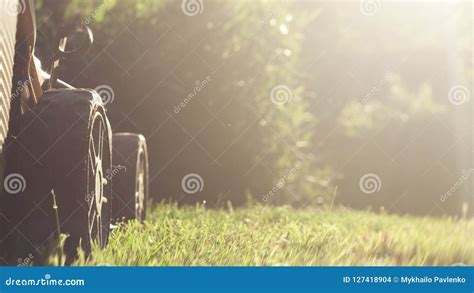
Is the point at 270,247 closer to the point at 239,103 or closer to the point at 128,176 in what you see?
the point at 128,176

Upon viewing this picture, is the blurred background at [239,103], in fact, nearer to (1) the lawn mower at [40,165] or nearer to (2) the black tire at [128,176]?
(2) the black tire at [128,176]

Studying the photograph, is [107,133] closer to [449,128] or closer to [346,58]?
[449,128]

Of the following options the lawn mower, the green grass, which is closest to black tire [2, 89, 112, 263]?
the lawn mower

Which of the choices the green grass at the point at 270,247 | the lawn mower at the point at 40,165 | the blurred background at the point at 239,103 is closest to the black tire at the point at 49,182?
the lawn mower at the point at 40,165

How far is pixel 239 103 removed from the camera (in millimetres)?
7738

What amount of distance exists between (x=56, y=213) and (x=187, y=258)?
76 cm

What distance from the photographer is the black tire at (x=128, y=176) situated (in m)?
5.07

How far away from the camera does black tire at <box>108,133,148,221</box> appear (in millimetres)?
5070

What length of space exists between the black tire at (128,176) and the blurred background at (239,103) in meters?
1.04

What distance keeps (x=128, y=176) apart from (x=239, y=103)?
2801 mm

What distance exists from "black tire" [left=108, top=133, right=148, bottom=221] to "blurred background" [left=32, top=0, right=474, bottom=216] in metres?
1.04
